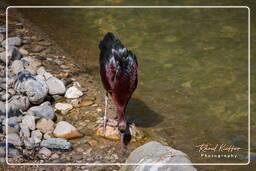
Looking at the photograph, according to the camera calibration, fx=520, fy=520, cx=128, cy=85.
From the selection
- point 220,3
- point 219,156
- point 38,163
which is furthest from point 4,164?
point 220,3

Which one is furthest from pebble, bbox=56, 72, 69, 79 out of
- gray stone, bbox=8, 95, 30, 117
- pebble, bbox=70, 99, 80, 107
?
gray stone, bbox=8, 95, 30, 117

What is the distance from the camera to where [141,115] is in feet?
23.0

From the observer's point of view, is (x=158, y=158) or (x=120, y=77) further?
(x=120, y=77)

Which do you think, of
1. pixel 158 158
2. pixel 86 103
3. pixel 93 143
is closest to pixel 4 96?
pixel 86 103

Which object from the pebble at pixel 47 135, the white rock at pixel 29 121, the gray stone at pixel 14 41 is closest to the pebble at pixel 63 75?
the gray stone at pixel 14 41

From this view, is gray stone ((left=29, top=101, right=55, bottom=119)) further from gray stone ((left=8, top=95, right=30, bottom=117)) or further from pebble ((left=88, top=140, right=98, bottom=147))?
pebble ((left=88, top=140, right=98, bottom=147))

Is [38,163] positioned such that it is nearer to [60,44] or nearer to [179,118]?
[179,118]

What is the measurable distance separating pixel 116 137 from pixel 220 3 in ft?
15.9

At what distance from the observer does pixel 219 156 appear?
6234 mm

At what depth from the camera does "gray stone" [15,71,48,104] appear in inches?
265

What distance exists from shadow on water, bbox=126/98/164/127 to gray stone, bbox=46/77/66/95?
3.14 ft

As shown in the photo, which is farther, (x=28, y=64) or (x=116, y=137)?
(x=28, y=64)

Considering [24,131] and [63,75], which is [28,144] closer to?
[24,131]

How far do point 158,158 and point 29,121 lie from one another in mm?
2061
